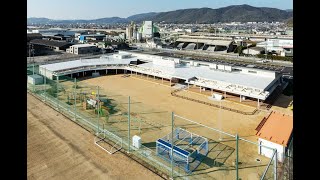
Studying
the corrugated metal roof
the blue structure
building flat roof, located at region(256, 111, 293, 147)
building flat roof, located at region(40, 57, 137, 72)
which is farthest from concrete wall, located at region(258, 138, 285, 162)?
the corrugated metal roof

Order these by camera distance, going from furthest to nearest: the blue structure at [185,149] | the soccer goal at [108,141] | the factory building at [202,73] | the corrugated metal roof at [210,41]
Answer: the corrugated metal roof at [210,41], the factory building at [202,73], the soccer goal at [108,141], the blue structure at [185,149]

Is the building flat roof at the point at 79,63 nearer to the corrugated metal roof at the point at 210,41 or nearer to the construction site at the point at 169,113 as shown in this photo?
the construction site at the point at 169,113

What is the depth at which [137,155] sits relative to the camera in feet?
38.5

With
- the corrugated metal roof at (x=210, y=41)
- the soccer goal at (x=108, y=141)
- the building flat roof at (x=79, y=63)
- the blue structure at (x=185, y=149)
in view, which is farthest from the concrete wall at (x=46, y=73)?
the corrugated metal roof at (x=210, y=41)

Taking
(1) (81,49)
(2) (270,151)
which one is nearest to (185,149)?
(2) (270,151)

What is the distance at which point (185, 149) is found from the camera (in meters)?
12.1

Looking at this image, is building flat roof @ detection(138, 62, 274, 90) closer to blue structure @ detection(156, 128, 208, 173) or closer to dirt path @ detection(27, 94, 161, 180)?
blue structure @ detection(156, 128, 208, 173)

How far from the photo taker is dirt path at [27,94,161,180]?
33.8 ft

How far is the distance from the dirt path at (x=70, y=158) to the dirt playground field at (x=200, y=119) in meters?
2.42

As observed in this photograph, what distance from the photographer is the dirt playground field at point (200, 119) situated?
10.9m
